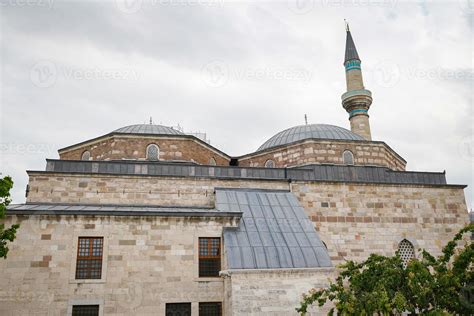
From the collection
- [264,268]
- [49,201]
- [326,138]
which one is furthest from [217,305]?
[326,138]

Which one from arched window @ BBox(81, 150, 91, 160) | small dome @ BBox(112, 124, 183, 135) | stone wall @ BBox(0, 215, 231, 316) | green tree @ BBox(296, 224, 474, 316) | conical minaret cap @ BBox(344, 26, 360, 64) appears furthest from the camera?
conical minaret cap @ BBox(344, 26, 360, 64)

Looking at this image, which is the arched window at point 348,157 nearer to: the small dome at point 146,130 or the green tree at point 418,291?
the small dome at point 146,130

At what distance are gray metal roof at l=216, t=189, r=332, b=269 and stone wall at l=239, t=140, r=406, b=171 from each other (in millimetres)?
4063

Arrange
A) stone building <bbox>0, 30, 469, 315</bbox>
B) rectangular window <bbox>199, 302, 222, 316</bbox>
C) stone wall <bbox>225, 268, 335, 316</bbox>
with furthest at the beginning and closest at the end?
1. rectangular window <bbox>199, 302, 222, 316</bbox>
2. stone building <bbox>0, 30, 469, 315</bbox>
3. stone wall <bbox>225, 268, 335, 316</bbox>

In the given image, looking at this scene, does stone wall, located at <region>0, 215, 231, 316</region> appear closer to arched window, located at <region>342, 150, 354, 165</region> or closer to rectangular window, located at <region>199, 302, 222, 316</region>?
rectangular window, located at <region>199, 302, 222, 316</region>

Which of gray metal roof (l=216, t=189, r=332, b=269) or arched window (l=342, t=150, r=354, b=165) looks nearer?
gray metal roof (l=216, t=189, r=332, b=269)

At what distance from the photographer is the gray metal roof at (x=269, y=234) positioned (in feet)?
38.7

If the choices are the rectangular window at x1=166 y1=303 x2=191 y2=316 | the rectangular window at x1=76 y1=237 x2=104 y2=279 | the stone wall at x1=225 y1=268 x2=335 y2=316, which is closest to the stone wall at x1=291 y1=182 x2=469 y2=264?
the stone wall at x1=225 y1=268 x2=335 y2=316

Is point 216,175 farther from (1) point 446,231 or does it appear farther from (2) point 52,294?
(1) point 446,231

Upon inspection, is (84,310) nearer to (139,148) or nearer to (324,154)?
(139,148)

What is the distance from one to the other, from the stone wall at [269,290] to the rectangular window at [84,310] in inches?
150

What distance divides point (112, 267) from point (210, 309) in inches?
127

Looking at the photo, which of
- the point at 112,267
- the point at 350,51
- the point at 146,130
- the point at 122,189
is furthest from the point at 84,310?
the point at 350,51

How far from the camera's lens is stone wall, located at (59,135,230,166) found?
58.7ft
